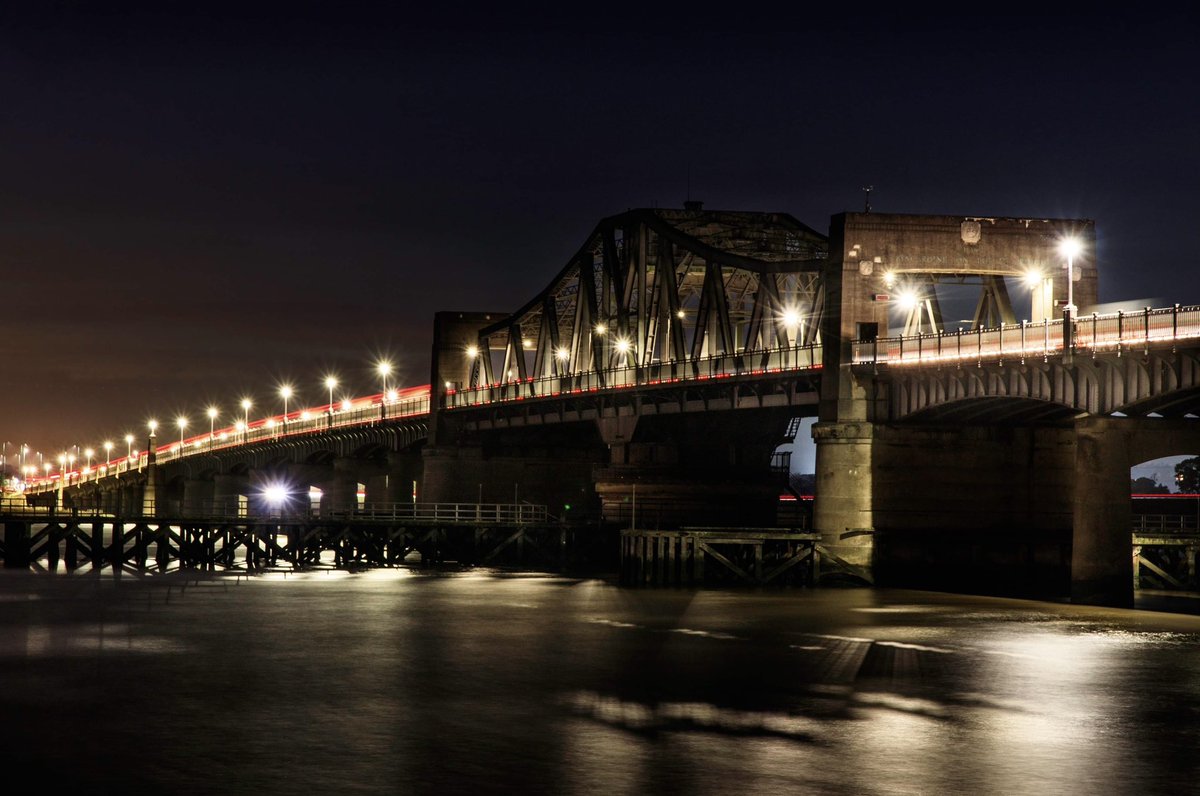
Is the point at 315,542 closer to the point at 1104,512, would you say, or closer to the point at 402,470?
the point at 402,470

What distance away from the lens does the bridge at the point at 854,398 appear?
226 feet

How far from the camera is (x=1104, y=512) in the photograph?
225 ft

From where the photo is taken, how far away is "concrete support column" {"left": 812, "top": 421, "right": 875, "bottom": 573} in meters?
81.0

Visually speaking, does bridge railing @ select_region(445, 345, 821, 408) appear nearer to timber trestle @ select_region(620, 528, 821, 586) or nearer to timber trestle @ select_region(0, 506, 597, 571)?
timber trestle @ select_region(620, 528, 821, 586)

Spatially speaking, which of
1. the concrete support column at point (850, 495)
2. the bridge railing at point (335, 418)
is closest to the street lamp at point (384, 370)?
the bridge railing at point (335, 418)

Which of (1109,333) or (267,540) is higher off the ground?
(1109,333)

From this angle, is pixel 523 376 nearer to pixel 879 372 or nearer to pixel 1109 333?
pixel 879 372

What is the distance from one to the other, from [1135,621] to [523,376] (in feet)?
238

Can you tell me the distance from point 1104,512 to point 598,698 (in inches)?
1340

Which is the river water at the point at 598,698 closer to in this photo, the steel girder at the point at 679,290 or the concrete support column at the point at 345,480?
the steel girder at the point at 679,290

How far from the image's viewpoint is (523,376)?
427 ft

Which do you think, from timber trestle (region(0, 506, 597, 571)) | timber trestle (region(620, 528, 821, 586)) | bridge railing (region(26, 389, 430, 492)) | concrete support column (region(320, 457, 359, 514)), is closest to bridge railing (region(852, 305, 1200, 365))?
timber trestle (region(620, 528, 821, 586))

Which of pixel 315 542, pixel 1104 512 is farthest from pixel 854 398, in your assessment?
pixel 315 542

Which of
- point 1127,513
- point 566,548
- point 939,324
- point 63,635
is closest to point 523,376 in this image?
point 566,548
